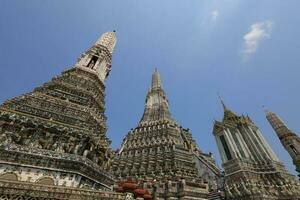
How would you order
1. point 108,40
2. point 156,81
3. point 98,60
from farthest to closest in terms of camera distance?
point 156,81 → point 108,40 → point 98,60

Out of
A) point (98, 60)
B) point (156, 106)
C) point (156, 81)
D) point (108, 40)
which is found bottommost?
point (98, 60)

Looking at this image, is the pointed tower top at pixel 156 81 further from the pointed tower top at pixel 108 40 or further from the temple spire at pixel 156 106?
the pointed tower top at pixel 108 40

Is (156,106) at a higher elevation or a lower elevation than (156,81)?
lower

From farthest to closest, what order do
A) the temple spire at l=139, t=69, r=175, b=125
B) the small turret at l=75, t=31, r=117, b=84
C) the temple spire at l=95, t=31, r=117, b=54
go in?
1. the temple spire at l=139, t=69, r=175, b=125
2. the temple spire at l=95, t=31, r=117, b=54
3. the small turret at l=75, t=31, r=117, b=84

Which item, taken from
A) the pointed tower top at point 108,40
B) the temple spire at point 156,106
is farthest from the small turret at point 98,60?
the temple spire at point 156,106

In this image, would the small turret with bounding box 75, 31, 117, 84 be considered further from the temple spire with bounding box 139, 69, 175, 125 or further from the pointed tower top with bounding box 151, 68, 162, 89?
the pointed tower top with bounding box 151, 68, 162, 89

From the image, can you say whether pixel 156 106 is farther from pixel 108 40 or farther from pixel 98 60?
pixel 98 60

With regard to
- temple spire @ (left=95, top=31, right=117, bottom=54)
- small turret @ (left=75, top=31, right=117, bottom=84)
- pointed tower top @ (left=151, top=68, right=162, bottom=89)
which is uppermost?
pointed tower top @ (left=151, top=68, right=162, bottom=89)

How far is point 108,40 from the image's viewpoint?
44062 mm

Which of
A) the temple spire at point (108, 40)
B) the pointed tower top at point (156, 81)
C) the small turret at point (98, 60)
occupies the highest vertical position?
the pointed tower top at point (156, 81)

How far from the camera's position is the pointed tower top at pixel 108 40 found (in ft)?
137

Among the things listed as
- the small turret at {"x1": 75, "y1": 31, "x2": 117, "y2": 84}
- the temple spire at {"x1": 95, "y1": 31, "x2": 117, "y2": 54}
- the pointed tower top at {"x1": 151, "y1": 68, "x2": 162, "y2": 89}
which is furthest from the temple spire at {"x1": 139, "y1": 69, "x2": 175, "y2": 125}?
the temple spire at {"x1": 95, "y1": 31, "x2": 117, "y2": 54}

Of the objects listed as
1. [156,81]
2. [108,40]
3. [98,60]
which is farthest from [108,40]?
[156,81]

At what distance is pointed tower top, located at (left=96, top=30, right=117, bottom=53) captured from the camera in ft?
137
